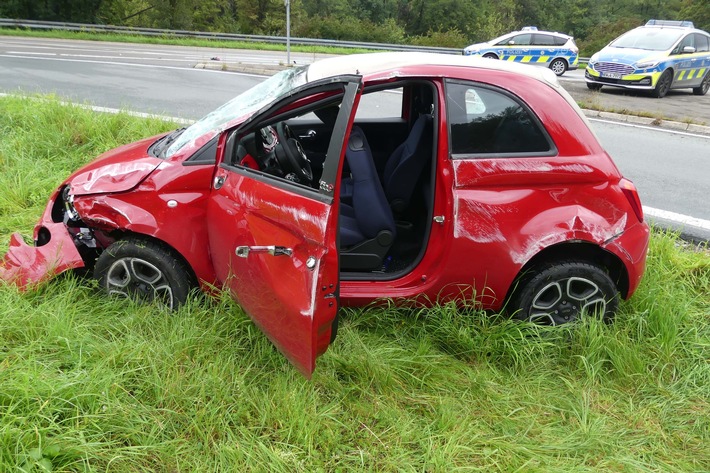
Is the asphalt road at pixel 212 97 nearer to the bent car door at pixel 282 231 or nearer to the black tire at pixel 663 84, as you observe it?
the black tire at pixel 663 84

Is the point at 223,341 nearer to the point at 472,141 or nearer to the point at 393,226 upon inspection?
the point at 393,226

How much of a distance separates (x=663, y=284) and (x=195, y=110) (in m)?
6.79

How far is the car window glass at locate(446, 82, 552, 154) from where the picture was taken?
276cm

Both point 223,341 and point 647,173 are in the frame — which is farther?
point 647,173

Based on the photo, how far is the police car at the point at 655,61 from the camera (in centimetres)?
1209

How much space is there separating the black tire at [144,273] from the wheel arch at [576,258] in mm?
1867

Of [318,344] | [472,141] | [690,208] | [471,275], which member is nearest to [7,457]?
[318,344]

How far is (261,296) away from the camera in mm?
2508

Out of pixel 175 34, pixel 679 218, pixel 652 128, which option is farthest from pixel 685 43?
pixel 175 34

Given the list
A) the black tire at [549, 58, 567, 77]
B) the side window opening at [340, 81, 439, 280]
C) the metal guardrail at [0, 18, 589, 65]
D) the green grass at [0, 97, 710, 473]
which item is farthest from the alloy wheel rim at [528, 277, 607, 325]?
the metal guardrail at [0, 18, 589, 65]

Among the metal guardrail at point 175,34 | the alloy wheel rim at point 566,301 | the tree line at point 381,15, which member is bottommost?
the alloy wheel rim at point 566,301

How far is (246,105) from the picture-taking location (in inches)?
124

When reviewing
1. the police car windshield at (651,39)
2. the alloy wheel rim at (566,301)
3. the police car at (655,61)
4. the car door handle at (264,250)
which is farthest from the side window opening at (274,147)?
the police car windshield at (651,39)

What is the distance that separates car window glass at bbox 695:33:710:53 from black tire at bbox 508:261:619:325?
43.5 feet
